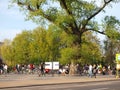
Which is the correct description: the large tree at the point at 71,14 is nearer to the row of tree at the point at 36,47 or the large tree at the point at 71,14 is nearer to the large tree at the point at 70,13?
the large tree at the point at 70,13

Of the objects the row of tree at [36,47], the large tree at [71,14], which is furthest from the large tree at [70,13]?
the row of tree at [36,47]

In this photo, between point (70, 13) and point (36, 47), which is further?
point (36, 47)

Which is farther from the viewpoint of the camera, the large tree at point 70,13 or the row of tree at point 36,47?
the row of tree at point 36,47

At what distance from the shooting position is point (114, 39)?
59219 mm

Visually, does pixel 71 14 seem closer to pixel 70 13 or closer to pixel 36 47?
pixel 70 13

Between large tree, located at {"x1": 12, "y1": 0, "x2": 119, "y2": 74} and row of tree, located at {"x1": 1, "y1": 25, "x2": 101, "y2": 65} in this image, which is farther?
row of tree, located at {"x1": 1, "y1": 25, "x2": 101, "y2": 65}

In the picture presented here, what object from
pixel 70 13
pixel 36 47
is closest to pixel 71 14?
pixel 70 13

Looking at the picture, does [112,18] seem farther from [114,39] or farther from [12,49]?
[12,49]

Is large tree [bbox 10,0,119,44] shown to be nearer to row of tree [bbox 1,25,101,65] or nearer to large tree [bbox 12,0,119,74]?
large tree [bbox 12,0,119,74]

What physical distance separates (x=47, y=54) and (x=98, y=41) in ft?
42.5

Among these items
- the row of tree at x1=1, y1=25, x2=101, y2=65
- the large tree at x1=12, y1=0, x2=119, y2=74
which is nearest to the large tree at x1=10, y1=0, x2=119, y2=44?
the large tree at x1=12, y1=0, x2=119, y2=74

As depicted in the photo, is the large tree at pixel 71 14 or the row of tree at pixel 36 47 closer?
the large tree at pixel 71 14

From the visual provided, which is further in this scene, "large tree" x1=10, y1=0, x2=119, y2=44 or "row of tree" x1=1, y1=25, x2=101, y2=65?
"row of tree" x1=1, y1=25, x2=101, y2=65

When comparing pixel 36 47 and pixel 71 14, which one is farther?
pixel 36 47
